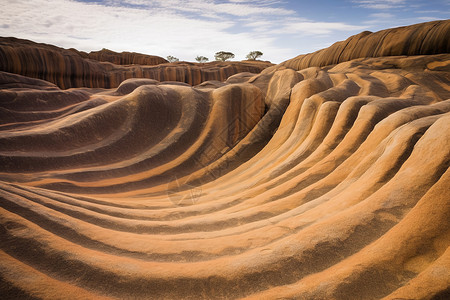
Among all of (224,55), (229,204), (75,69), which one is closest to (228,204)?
(229,204)

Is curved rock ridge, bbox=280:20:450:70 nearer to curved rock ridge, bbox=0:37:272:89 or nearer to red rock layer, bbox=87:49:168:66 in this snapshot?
curved rock ridge, bbox=0:37:272:89

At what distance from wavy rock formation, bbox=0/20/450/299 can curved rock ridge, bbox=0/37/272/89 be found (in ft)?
35.5

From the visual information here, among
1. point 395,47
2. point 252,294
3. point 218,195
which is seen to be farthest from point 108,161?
point 395,47

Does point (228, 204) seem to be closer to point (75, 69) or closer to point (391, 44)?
point (391, 44)

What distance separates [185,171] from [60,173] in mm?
1771

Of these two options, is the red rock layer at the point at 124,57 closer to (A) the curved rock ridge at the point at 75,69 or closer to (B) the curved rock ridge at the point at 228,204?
(A) the curved rock ridge at the point at 75,69

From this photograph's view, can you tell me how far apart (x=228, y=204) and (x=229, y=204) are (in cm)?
1

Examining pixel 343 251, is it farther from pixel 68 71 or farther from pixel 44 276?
pixel 68 71

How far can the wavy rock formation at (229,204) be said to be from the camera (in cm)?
150

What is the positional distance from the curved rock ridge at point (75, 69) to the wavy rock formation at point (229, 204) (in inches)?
427

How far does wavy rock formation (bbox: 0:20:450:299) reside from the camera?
1497 millimetres

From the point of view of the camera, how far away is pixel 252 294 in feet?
4.84

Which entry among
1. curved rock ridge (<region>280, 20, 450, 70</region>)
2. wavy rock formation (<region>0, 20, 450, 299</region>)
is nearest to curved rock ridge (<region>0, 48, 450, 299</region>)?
wavy rock formation (<region>0, 20, 450, 299</region>)

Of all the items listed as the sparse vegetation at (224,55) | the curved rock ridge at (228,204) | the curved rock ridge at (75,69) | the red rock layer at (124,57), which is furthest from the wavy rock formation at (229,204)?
the sparse vegetation at (224,55)
